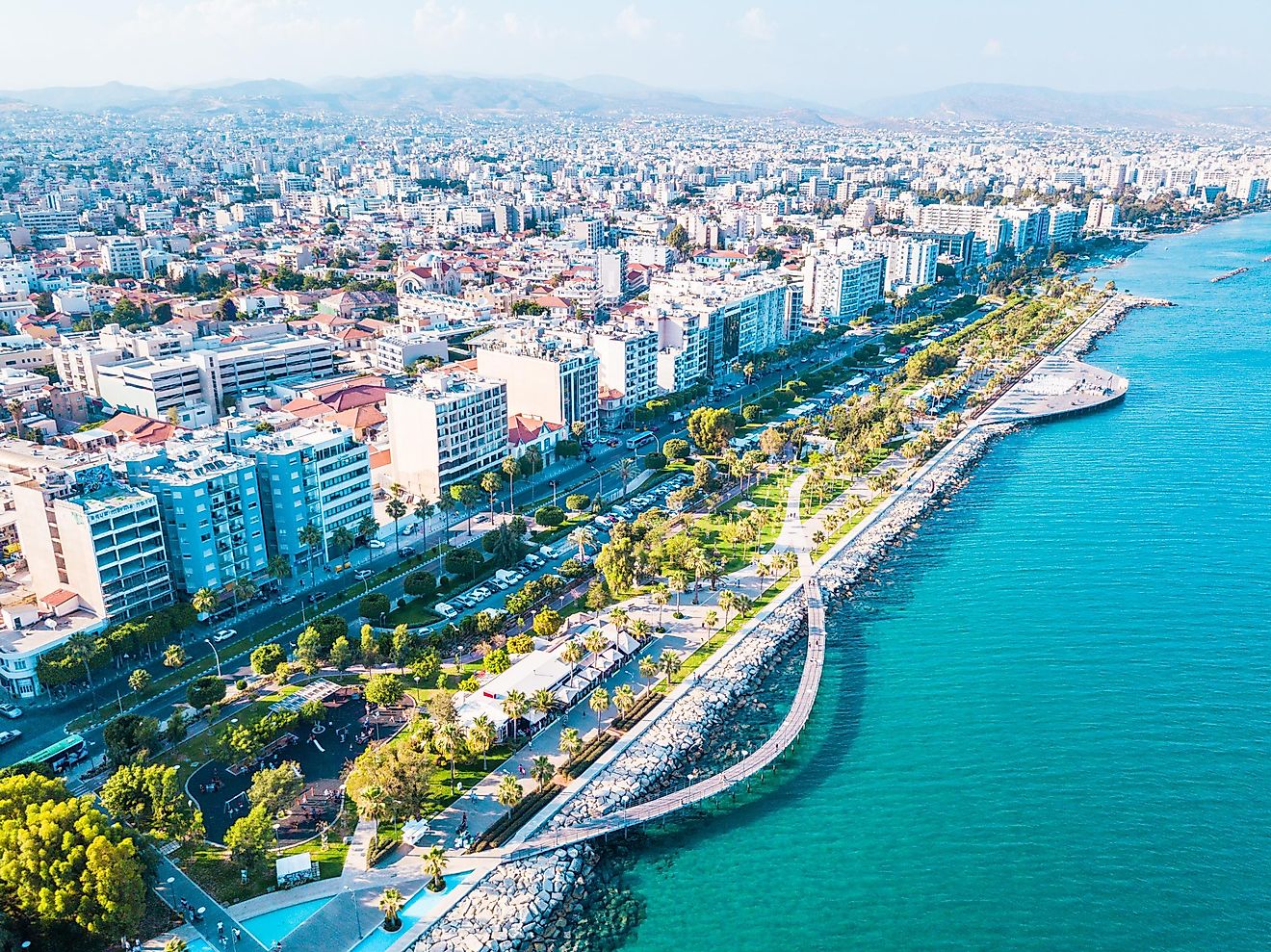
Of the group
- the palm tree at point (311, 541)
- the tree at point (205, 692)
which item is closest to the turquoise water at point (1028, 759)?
the tree at point (205, 692)

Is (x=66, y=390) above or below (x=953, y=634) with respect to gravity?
above

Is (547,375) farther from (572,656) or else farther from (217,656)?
(217,656)

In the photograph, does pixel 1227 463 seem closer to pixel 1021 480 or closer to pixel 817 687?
pixel 1021 480

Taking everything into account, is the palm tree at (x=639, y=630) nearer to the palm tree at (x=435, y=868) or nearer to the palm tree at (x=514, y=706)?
the palm tree at (x=514, y=706)

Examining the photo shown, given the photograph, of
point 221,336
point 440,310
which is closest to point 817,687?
point 221,336

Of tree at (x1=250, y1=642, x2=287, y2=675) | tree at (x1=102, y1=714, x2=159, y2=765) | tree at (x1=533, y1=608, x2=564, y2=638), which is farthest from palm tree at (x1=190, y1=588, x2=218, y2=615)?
tree at (x1=533, y1=608, x2=564, y2=638)

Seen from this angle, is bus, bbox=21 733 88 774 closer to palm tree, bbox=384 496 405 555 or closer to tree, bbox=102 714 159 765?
tree, bbox=102 714 159 765

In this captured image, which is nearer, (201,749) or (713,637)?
(201,749)

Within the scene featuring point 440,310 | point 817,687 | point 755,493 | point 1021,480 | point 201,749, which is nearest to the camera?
point 201,749

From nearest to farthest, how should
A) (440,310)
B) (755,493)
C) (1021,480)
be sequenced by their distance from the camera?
(755,493), (1021,480), (440,310)
